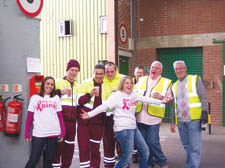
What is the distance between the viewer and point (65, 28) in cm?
1305

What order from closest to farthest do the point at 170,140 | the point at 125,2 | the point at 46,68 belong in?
1. the point at 170,140
2. the point at 125,2
3. the point at 46,68

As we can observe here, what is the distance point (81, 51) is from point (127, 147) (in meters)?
8.27

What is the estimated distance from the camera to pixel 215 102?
1159 cm

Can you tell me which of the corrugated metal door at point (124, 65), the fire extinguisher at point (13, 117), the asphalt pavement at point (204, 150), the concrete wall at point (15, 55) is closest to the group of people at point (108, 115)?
the fire extinguisher at point (13, 117)

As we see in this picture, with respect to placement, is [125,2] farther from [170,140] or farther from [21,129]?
[21,129]

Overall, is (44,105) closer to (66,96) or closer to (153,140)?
(66,96)

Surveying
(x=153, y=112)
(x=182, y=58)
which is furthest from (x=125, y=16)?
Result: (x=153, y=112)

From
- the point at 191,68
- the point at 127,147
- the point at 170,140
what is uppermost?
the point at 191,68

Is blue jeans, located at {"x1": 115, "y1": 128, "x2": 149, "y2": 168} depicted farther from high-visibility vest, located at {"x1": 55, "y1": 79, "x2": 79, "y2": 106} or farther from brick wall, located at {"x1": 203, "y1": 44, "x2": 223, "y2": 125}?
brick wall, located at {"x1": 203, "y1": 44, "x2": 223, "y2": 125}

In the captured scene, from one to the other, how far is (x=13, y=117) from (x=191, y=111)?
9.99 ft

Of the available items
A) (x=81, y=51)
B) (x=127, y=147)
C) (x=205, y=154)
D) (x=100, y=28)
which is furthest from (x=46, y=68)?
(x=127, y=147)

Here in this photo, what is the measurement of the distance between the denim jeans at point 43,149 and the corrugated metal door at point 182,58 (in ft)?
26.5

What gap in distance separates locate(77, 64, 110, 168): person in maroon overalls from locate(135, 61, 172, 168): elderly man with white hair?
80 centimetres

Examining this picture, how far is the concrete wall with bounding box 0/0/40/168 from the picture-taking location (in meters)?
5.01
